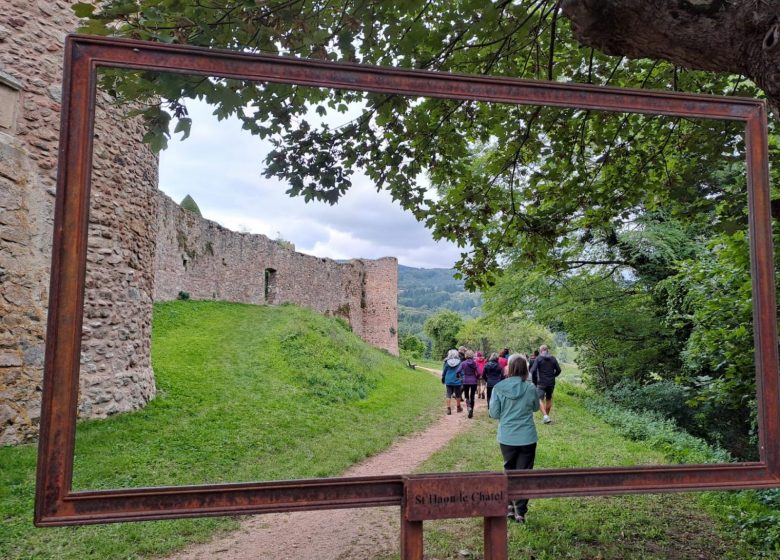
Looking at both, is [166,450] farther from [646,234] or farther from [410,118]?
[646,234]

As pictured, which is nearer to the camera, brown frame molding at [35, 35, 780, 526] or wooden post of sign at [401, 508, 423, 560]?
brown frame molding at [35, 35, 780, 526]

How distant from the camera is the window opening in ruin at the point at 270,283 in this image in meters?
18.2

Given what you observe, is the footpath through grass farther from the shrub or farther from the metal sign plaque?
the shrub

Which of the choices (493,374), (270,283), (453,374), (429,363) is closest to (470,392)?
(453,374)

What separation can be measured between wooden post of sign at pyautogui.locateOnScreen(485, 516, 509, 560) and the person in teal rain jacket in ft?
8.00

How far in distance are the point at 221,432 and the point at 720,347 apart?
18.5 ft

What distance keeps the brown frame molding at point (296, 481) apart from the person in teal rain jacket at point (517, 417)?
2290 mm

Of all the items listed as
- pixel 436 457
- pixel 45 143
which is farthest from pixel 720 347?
pixel 45 143

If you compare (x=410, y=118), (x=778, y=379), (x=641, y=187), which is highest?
(x=410, y=118)

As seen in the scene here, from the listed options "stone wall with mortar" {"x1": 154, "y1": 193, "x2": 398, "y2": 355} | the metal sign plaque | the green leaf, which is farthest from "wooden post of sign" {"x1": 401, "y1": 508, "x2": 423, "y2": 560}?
"stone wall with mortar" {"x1": 154, "y1": 193, "x2": 398, "y2": 355}

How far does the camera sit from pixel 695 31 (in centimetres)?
235

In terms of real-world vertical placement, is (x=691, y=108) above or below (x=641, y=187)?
below

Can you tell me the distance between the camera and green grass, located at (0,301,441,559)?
3.85m

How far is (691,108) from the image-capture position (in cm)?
194
